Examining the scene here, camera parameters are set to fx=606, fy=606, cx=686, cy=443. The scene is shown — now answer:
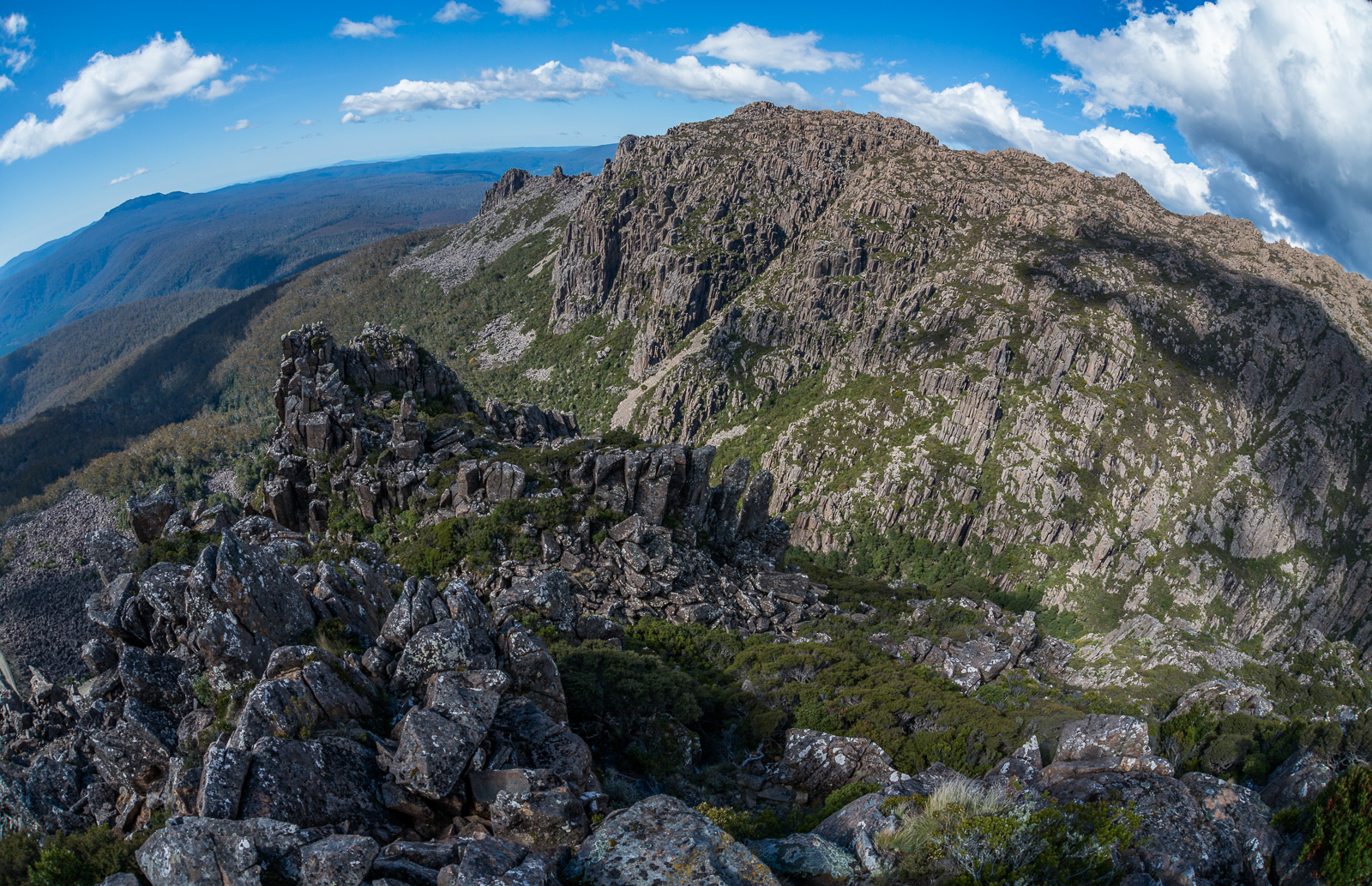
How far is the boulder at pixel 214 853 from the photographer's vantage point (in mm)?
10273

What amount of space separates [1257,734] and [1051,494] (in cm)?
10904

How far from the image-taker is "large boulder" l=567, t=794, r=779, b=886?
37.1 ft

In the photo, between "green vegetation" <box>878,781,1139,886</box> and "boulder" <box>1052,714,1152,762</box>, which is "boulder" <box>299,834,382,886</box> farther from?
"boulder" <box>1052,714,1152,762</box>

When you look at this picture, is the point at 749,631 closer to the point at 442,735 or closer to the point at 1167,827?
the point at 1167,827

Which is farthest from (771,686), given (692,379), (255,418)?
(255,418)

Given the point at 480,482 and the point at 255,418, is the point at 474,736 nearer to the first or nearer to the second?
the point at 480,482

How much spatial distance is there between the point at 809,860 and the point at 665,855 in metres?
4.05

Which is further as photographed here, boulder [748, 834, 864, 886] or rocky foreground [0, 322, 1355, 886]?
boulder [748, 834, 864, 886]

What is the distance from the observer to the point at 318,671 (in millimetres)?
15797

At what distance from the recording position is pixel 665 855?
11.6 meters

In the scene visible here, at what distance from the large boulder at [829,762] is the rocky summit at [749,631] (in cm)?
17

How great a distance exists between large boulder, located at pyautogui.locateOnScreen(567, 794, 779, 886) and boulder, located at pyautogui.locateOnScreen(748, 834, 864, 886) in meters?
1.42

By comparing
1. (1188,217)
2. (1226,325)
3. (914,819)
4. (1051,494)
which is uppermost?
(1188,217)

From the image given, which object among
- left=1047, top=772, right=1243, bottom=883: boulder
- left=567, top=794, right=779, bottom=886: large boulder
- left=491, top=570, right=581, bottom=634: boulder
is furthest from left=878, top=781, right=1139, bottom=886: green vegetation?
left=491, top=570, right=581, bottom=634: boulder
